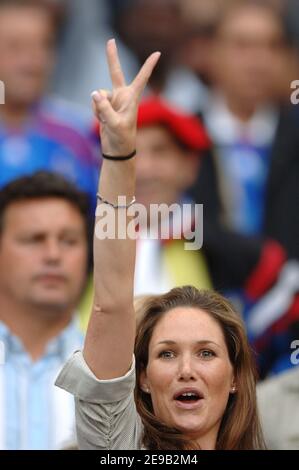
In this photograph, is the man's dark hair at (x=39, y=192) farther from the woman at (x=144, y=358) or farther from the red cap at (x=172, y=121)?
the woman at (x=144, y=358)

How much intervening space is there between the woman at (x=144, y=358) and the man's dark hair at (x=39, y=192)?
1260 mm

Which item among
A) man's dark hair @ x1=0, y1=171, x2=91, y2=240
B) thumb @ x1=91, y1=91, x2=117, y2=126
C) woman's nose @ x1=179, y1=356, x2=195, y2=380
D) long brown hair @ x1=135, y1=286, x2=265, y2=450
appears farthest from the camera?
man's dark hair @ x1=0, y1=171, x2=91, y2=240

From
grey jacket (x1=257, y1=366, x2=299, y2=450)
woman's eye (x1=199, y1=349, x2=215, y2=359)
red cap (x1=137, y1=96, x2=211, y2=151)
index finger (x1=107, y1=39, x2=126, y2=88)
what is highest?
red cap (x1=137, y1=96, x2=211, y2=151)

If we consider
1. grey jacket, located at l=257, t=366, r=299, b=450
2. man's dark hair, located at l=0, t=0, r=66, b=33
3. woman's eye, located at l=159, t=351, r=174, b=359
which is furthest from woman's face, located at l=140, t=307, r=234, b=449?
man's dark hair, located at l=0, t=0, r=66, b=33

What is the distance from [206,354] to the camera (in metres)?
3.43

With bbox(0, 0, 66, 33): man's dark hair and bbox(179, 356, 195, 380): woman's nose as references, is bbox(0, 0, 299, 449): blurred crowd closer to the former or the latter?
bbox(0, 0, 66, 33): man's dark hair

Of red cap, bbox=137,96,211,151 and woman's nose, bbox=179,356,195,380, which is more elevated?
red cap, bbox=137,96,211,151

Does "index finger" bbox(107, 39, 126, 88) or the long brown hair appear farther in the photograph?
the long brown hair

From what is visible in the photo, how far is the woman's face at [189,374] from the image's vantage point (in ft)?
11.1

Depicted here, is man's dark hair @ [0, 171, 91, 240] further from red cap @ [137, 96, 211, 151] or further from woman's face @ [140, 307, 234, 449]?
woman's face @ [140, 307, 234, 449]

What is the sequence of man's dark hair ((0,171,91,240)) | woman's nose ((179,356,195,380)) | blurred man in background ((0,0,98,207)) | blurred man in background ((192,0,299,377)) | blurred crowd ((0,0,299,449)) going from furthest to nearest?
blurred man in background ((0,0,98,207)) → blurred man in background ((192,0,299,377)) → man's dark hair ((0,171,91,240)) → blurred crowd ((0,0,299,449)) → woman's nose ((179,356,195,380))

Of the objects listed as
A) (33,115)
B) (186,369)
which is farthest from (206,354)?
(33,115)

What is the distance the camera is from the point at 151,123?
566cm

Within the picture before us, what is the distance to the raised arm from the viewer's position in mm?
3070
